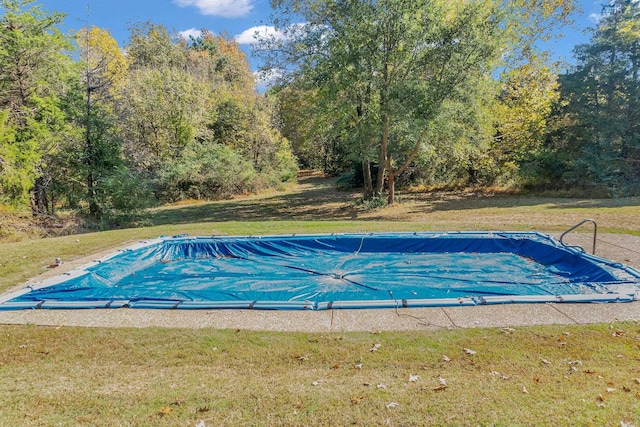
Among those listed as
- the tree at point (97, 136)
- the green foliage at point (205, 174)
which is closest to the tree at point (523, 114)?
the green foliage at point (205, 174)

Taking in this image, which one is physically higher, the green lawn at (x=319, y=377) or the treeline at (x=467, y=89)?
the treeline at (x=467, y=89)

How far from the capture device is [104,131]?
12938 mm

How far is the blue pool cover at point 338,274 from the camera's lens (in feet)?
14.4

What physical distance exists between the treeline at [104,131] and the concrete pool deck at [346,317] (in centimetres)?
838

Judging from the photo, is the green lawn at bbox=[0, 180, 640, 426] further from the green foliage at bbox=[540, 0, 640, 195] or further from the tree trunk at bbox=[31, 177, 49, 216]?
the green foliage at bbox=[540, 0, 640, 195]

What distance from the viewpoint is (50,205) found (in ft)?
44.2

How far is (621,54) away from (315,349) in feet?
57.0

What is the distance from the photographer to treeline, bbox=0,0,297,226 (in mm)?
11070

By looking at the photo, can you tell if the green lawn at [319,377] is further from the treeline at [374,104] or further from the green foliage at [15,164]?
the green foliage at [15,164]

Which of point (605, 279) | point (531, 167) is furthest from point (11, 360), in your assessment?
point (531, 167)

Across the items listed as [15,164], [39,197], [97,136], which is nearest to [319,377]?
[15,164]

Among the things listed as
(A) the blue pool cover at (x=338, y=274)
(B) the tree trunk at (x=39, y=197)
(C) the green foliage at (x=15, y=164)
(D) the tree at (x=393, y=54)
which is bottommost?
(A) the blue pool cover at (x=338, y=274)

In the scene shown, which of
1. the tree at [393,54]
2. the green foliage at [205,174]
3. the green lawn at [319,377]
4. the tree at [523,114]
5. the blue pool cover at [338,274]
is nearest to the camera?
the green lawn at [319,377]

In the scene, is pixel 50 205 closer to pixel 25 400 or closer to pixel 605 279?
pixel 25 400
